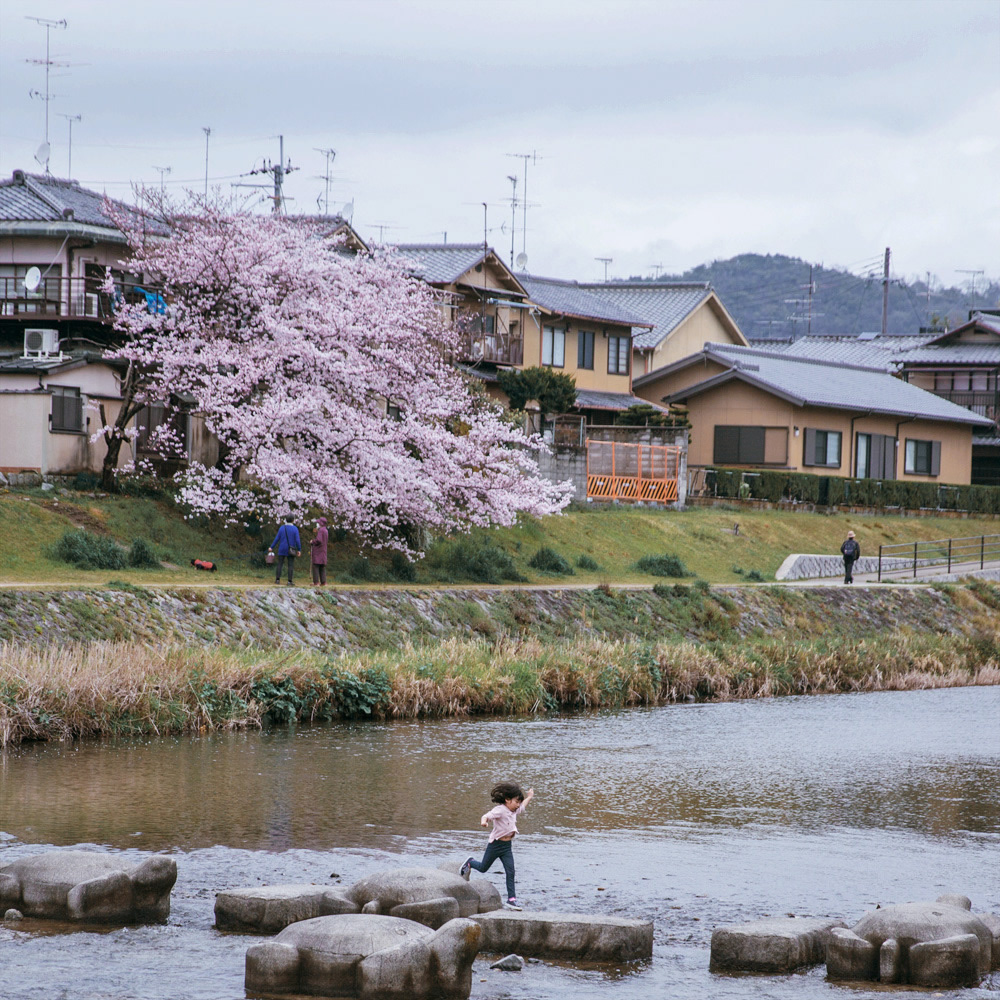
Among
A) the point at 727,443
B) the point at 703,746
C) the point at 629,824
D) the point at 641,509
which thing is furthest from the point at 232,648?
the point at 727,443

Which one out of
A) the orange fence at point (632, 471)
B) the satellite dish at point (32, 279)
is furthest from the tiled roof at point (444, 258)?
the satellite dish at point (32, 279)

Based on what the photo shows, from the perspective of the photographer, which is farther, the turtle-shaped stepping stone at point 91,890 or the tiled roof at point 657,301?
the tiled roof at point 657,301

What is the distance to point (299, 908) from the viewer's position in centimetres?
1080

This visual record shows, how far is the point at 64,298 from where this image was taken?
43031mm

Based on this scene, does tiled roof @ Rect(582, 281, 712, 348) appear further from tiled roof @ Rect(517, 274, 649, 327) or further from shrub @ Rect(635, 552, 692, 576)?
shrub @ Rect(635, 552, 692, 576)

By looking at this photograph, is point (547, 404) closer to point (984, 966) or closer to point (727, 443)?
point (727, 443)

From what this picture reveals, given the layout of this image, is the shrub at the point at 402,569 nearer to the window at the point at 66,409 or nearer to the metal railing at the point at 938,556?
the window at the point at 66,409

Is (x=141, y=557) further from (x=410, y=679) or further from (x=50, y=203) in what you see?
(x=50, y=203)

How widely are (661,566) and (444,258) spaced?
759 inches

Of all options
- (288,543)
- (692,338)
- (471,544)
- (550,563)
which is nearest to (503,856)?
(288,543)

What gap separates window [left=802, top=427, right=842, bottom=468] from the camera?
56281mm

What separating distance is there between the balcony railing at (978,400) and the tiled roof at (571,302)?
17.2 metres

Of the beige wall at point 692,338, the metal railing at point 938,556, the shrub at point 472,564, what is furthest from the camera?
the beige wall at point 692,338

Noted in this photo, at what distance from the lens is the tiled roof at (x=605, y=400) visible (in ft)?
184
